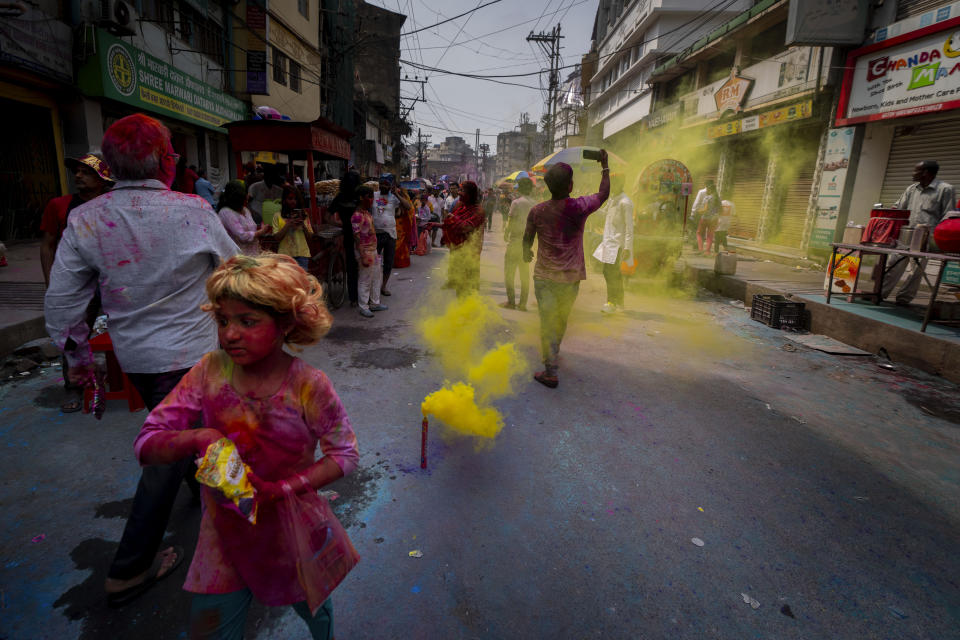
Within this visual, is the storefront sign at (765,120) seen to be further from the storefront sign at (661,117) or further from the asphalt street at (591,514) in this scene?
the asphalt street at (591,514)

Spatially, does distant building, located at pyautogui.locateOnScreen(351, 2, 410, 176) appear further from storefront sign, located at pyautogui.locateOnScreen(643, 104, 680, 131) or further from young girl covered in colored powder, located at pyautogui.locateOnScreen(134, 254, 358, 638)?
young girl covered in colored powder, located at pyautogui.locateOnScreen(134, 254, 358, 638)

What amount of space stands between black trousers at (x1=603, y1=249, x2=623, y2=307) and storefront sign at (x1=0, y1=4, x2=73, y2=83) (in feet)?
33.4

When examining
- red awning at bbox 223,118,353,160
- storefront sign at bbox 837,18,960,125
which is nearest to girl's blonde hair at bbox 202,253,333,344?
red awning at bbox 223,118,353,160

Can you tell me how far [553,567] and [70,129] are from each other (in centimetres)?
1341

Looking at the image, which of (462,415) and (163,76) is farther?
(163,76)

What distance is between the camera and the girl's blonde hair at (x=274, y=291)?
1318mm

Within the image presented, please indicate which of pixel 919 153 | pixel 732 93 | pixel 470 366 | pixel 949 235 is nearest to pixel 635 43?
pixel 732 93

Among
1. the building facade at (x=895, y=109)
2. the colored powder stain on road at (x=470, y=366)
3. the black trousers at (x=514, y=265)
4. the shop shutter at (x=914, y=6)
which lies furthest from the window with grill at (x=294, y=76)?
the shop shutter at (x=914, y=6)

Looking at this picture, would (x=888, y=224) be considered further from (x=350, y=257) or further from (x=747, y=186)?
(x=747, y=186)

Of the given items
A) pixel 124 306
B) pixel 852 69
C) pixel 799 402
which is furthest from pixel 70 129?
pixel 852 69

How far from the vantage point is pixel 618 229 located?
7.76 metres

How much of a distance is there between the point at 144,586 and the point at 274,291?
1.75 metres

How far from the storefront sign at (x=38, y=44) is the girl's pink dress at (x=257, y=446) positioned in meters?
10.3

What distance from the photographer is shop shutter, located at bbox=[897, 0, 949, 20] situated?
9.69 meters
